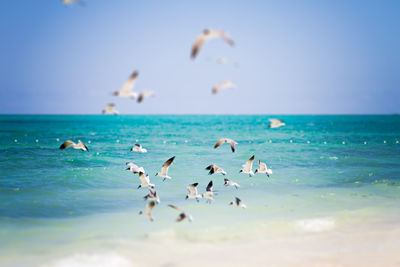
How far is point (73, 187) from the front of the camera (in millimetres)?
14828

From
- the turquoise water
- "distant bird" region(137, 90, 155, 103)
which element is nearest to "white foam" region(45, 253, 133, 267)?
the turquoise water

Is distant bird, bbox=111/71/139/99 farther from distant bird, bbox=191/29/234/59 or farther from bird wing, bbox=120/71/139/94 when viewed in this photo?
distant bird, bbox=191/29/234/59

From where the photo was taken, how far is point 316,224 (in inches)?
368

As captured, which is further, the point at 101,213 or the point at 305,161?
the point at 305,161

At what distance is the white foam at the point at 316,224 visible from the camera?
900 centimetres

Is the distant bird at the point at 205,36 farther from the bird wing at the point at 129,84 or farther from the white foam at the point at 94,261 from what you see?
the white foam at the point at 94,261

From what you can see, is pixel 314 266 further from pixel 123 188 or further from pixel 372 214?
pixel 123 188

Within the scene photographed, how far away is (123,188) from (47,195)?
2.76 meters

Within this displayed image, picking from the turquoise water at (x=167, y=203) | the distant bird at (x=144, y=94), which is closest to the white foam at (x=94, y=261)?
the turquoise water at (x=167, y=203)

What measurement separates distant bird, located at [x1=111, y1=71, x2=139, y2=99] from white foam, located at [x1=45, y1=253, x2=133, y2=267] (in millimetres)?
3716

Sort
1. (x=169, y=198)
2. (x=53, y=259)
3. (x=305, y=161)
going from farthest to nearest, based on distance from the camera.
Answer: (x=305, y=161)
(x=169, y=198)
(x=53, y=259)


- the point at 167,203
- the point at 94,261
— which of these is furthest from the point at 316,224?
the point at 94,261

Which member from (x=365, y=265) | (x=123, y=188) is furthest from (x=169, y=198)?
(x=365, y=265)

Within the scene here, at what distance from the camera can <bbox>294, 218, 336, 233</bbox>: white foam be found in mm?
9000
